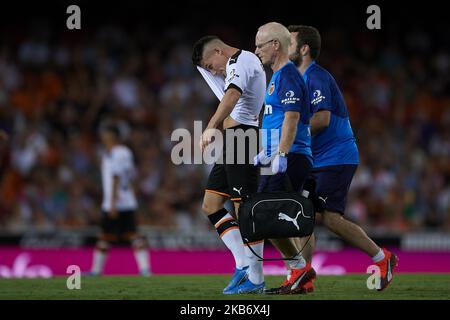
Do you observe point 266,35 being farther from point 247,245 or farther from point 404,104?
point 404,104

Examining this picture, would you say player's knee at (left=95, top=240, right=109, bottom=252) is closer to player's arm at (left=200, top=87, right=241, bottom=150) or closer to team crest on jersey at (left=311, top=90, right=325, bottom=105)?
team crest on jersey at (left=311, top=90, right=325, bottom=105)

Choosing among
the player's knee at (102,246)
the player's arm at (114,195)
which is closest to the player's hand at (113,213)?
the player's arm at (114,195)

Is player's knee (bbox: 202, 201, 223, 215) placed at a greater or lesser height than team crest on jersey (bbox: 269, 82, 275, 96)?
lesser

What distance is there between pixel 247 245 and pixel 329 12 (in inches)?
584

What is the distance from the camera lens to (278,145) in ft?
28.0

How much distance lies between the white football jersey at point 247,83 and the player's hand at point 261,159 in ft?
1.41

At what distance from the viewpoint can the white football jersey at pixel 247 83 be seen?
8.62 metres

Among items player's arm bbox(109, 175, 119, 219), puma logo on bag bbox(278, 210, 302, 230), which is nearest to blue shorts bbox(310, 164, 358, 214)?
puma logo on bag bbox(278, 210, 302, 230)

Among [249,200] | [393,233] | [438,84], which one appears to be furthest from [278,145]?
[438,84]

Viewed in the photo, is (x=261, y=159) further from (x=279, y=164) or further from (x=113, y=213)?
(x=113, y=213)

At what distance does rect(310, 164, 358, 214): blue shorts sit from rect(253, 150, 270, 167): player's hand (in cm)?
72

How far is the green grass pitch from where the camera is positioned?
27.8 feet

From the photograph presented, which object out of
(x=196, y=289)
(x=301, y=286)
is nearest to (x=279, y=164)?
(x=301, y=286)

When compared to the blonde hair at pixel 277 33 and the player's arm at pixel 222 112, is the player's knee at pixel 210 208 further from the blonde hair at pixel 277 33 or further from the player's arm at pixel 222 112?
the blonde hair at pixel 277 33
